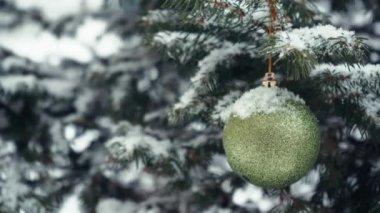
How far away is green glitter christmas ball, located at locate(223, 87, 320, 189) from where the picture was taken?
91 centimetres

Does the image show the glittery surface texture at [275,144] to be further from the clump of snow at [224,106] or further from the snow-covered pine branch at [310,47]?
the clump of snow at [224,106]

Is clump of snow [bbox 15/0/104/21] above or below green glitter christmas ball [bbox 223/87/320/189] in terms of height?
below

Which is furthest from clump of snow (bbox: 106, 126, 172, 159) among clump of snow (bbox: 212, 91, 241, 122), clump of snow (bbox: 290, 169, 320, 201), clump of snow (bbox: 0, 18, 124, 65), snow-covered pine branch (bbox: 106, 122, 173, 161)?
clump of snow (bbox: 0, 18, 124, 65)

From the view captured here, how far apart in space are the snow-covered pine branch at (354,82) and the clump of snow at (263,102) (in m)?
0.20

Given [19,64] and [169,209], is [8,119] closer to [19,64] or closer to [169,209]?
[19,64]

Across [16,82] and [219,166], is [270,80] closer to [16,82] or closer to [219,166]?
[219,166]

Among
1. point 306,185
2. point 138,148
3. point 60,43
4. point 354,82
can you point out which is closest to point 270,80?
point 354,82

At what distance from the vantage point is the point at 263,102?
0.94m

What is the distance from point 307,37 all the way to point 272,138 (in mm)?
187

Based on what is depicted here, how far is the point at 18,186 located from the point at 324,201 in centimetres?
102

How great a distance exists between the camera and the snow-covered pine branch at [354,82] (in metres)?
1.13

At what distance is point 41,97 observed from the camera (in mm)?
2273

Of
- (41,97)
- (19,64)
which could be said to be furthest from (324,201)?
(19,64)

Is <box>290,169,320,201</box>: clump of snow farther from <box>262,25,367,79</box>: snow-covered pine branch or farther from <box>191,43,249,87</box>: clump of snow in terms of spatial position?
<box>262,25,367,79</box>: snow-covered pine branch
